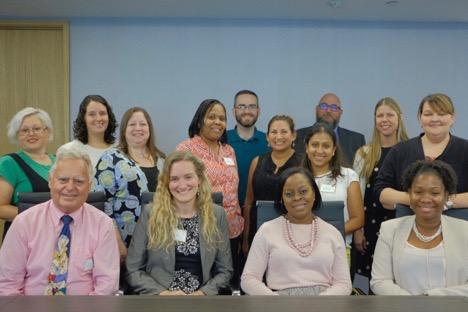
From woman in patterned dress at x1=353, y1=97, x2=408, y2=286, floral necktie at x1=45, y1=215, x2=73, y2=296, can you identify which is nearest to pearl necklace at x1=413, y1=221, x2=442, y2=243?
woman in patterned dress at x1=353, y1=97, x2=408, y2=286

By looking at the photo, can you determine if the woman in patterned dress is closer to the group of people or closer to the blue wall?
the group of people

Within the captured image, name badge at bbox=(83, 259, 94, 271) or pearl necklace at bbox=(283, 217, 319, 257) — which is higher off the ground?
pearl necklace at bbox=(283, 217, 319, 257)

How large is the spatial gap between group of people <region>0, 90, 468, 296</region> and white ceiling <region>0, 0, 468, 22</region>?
5.10 feet

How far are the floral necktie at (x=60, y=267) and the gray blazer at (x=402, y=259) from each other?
1.46 m

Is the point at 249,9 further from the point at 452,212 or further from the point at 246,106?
the point at 452,212

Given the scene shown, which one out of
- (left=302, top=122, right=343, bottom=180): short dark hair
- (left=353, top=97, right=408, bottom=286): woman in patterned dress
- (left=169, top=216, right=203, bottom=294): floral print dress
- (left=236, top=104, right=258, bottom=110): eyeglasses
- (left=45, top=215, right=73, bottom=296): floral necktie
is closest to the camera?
(left=45, top=215, right=73, bottom=296): floral necktie

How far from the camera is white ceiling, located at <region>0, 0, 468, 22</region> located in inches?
178

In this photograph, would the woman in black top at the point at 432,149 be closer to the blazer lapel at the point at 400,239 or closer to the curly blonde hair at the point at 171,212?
the blazer lapel at the point at 400,239

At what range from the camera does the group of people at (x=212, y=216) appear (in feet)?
7.70

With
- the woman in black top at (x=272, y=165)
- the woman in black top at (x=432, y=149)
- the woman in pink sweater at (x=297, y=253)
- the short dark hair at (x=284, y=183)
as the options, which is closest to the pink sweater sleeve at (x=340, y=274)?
the woman in pink sweater at (x=297, y=253)

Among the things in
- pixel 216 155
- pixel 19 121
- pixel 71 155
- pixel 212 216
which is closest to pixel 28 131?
pixel 19 121

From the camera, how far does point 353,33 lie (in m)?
5.25

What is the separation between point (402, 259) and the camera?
2.44 metres

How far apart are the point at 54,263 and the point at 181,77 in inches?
126
